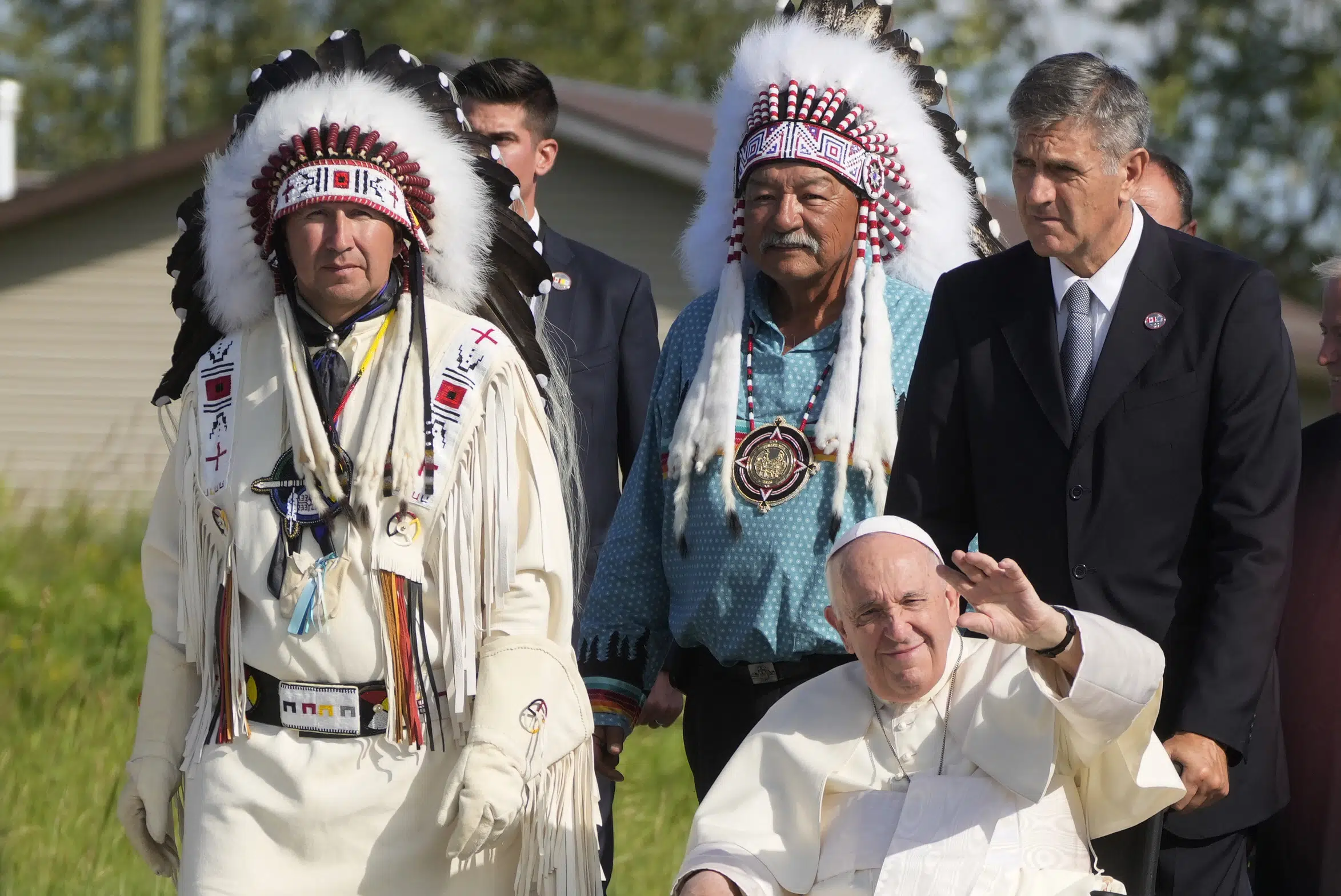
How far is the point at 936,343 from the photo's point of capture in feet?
13.6

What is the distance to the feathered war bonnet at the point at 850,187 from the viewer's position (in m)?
4.49

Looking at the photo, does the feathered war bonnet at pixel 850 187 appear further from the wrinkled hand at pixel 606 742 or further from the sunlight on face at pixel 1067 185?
the sunlight on face at pixel 1067 185

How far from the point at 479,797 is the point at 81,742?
4559 mm

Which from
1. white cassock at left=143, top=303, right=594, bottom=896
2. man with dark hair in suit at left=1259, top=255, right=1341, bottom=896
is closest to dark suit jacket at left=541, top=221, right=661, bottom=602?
white cassock at left=143, top=303, right=594, bottom=896

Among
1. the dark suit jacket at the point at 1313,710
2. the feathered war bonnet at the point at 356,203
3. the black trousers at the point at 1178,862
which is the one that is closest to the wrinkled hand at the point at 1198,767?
the black trousers at the point at 1178,862

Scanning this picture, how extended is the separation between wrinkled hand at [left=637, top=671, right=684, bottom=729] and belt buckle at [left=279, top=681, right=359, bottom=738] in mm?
995

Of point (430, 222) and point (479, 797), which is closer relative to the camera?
point (479, 797)

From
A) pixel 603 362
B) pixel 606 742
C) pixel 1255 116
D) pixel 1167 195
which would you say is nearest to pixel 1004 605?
pixel 606 742

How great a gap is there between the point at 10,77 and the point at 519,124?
30.7 m

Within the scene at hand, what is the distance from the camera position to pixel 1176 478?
3.83m

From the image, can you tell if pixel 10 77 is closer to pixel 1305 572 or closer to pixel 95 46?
pixel 95 46

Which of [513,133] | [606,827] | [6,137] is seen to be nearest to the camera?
[606,827]

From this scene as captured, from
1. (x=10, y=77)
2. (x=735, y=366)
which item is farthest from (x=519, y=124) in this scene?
(x=10, y=77)

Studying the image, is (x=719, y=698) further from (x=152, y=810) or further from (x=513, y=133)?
(x=513, y=133)
